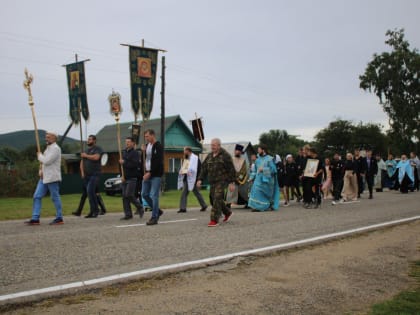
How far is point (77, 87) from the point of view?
2359cm

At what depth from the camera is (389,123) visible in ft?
158

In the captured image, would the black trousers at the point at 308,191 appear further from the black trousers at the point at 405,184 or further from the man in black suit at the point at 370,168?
the black trousers at the point at 405,184

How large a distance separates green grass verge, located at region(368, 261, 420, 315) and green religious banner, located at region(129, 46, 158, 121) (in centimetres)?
2034

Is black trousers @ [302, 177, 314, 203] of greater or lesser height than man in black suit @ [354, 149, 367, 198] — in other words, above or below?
below

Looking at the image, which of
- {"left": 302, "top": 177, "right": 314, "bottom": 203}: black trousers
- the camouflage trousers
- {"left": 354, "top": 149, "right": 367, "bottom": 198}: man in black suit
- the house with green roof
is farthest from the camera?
the house with green roof

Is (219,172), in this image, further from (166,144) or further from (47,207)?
(166,144)

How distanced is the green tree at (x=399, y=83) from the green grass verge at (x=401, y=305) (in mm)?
44855

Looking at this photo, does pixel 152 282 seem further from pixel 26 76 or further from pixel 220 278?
pixel 26 76

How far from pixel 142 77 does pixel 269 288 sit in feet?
66.0

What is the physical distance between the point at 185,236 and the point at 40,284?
3651 mm

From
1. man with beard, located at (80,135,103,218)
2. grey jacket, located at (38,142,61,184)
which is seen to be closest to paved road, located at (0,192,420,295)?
grey jacket, located at (38,142,61,184)

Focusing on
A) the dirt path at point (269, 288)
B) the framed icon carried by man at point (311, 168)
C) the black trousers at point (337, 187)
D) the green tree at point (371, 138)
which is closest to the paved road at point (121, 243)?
the dirt path at point (269, 288)

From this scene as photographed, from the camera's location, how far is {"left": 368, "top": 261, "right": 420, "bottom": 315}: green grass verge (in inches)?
171

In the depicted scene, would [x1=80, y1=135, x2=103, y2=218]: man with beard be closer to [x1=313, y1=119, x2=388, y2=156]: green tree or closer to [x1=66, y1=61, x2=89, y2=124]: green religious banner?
[x1=66, y1=61, x2=89, y2=124]: green religious banner
